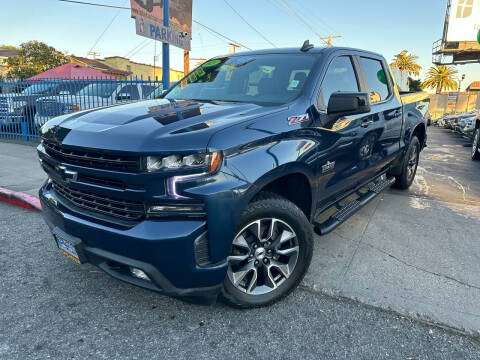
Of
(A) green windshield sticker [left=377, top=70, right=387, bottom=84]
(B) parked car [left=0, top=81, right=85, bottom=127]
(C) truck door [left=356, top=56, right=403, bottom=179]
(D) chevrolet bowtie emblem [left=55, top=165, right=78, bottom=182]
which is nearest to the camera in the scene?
(D) chevrolet bowtie emblem [left=55, top=165, right=78, bottom=182]

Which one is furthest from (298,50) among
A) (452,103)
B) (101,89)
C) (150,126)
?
(452,103)

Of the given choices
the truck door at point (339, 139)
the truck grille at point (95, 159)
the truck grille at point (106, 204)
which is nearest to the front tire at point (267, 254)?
the truck door at point (339, 139)

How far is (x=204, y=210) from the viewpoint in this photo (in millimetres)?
1980

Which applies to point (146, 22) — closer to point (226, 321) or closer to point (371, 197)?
point (371, 197)

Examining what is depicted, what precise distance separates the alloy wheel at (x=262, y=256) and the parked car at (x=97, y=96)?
7.62 metres

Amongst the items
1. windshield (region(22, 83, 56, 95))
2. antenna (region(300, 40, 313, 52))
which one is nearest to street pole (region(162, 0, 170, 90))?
windshield (region(22, 83, 56, 95))

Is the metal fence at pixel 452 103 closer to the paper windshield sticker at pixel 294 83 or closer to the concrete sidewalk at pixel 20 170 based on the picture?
the concrete sidewalk at pixel 20 170

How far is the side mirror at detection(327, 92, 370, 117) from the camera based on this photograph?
2.70 meters

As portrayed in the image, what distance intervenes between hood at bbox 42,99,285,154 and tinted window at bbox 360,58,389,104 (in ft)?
6.00

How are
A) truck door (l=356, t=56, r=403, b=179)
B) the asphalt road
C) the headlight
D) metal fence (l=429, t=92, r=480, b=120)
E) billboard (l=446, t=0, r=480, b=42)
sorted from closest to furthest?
the headlight
the asphalt road
truck door (l=356, t=56, r=403, b=179)
billboard (l=446, t=0, r=480, b=42)
metal fence (l=429, t=92, r=480, b=120)

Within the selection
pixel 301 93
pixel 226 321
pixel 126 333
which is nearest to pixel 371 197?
pixel 301 93

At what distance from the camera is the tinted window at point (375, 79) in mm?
3920

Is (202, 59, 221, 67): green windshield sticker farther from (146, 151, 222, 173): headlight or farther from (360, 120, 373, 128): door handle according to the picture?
(146, 151, 222, 173): headlight

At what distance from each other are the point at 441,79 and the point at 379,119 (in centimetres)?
6374
